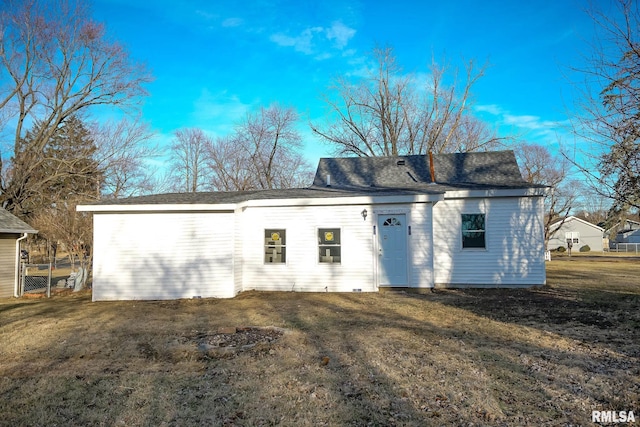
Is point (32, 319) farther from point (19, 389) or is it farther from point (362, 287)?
point (362, 287)

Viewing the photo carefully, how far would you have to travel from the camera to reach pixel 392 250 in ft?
39.2

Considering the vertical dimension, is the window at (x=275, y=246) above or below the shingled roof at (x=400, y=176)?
below

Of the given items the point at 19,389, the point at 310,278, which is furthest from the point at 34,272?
the point at 19,389

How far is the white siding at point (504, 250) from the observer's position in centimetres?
1225

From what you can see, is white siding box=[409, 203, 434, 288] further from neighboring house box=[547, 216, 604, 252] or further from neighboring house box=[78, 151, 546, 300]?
neighboring house box=[547, 216, 604, 252]

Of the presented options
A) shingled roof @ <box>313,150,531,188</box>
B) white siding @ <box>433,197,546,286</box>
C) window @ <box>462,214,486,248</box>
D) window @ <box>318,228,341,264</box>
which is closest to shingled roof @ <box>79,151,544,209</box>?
shingled roof @ <box>313,150,531,188</box>

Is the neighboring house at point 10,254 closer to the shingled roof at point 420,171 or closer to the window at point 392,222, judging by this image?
the shingled roof at point 420,171

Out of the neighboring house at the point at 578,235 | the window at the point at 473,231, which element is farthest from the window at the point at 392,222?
the neighboring house at the point at 578,235

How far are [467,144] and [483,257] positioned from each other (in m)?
20.6

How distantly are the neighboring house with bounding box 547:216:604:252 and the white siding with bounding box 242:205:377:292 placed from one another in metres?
48.2

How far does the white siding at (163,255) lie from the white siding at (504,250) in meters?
6.61

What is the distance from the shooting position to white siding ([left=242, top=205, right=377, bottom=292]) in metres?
11.9
